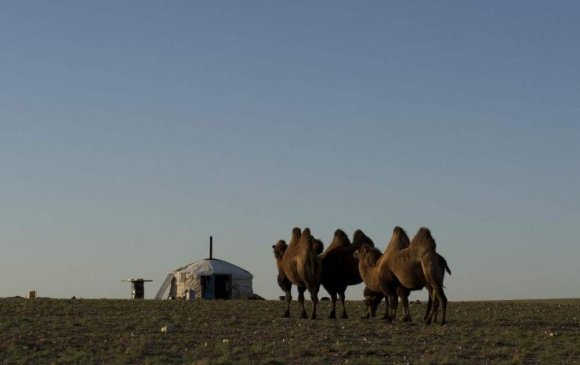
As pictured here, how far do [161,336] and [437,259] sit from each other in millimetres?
Result: 6505

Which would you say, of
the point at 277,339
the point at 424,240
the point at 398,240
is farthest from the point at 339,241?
the point at 277,339

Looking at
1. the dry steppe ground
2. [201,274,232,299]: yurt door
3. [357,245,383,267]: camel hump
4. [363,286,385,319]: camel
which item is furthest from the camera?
[201,274,232,299]: yurt door

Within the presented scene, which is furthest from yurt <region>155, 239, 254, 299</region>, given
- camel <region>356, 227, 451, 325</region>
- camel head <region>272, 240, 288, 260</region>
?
camel <region>356, 227, 451, 325</region>

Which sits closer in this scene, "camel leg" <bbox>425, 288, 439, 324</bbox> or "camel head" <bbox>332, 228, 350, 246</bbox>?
"camel leg" <bbox>425, 288, 439, 324</bbox>

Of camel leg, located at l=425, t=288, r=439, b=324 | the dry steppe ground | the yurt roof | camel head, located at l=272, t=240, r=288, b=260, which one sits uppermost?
the yurt roof

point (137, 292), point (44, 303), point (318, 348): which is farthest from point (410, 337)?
point (137, 292)

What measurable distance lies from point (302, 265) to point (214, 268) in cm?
3573

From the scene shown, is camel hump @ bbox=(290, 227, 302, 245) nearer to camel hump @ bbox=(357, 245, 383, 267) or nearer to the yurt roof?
camel hump @ bbox=(357, 245, 383, 267)

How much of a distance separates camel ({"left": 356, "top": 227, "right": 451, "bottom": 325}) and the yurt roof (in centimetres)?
3601

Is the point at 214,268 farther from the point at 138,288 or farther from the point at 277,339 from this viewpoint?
the point at 277,339

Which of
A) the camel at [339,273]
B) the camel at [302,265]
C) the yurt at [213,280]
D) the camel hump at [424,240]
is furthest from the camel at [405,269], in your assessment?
the yurt at [213,280]

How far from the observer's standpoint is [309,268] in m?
27.5

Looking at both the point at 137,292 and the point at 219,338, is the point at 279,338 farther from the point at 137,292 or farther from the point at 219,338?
the point at 137,292

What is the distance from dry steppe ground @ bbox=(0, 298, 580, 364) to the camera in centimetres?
1852
